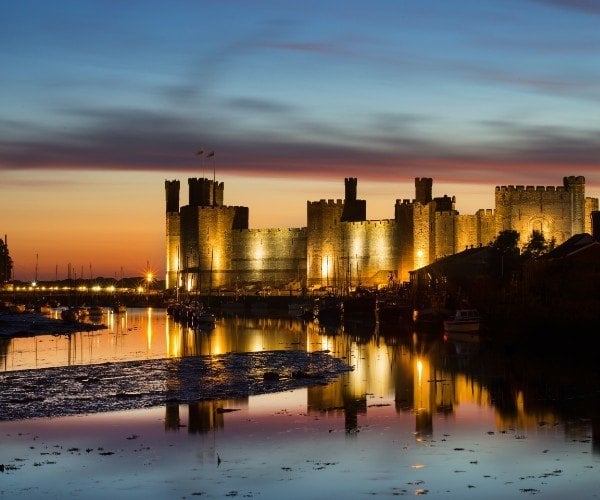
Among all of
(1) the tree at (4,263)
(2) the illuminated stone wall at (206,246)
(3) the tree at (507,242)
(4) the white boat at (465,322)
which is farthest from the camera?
(1) the tree at (4,263)

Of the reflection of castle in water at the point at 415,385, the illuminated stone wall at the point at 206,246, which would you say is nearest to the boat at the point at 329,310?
the reflection of castle in water at the point at 415,385

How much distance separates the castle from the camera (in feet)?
179

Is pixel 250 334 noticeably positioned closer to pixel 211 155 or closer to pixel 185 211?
pixel 211 155

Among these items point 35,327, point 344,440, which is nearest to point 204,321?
point 35,327

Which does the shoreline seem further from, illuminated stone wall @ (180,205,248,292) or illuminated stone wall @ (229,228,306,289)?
illuminated stone wall @ (229,228,306,289)

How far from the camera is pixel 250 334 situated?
41406mm

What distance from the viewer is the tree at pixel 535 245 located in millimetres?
49625

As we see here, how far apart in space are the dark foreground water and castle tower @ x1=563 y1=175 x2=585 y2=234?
1152 inches

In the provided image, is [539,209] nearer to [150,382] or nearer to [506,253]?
[506,253]

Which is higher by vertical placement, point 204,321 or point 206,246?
point 206,246

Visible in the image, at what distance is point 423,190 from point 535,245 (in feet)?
36.0

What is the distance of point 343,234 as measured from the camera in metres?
64.2

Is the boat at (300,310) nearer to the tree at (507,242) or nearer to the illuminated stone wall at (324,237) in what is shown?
the illuminated stone wall at (324,237)

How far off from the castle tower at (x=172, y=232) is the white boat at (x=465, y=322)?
122 feet
